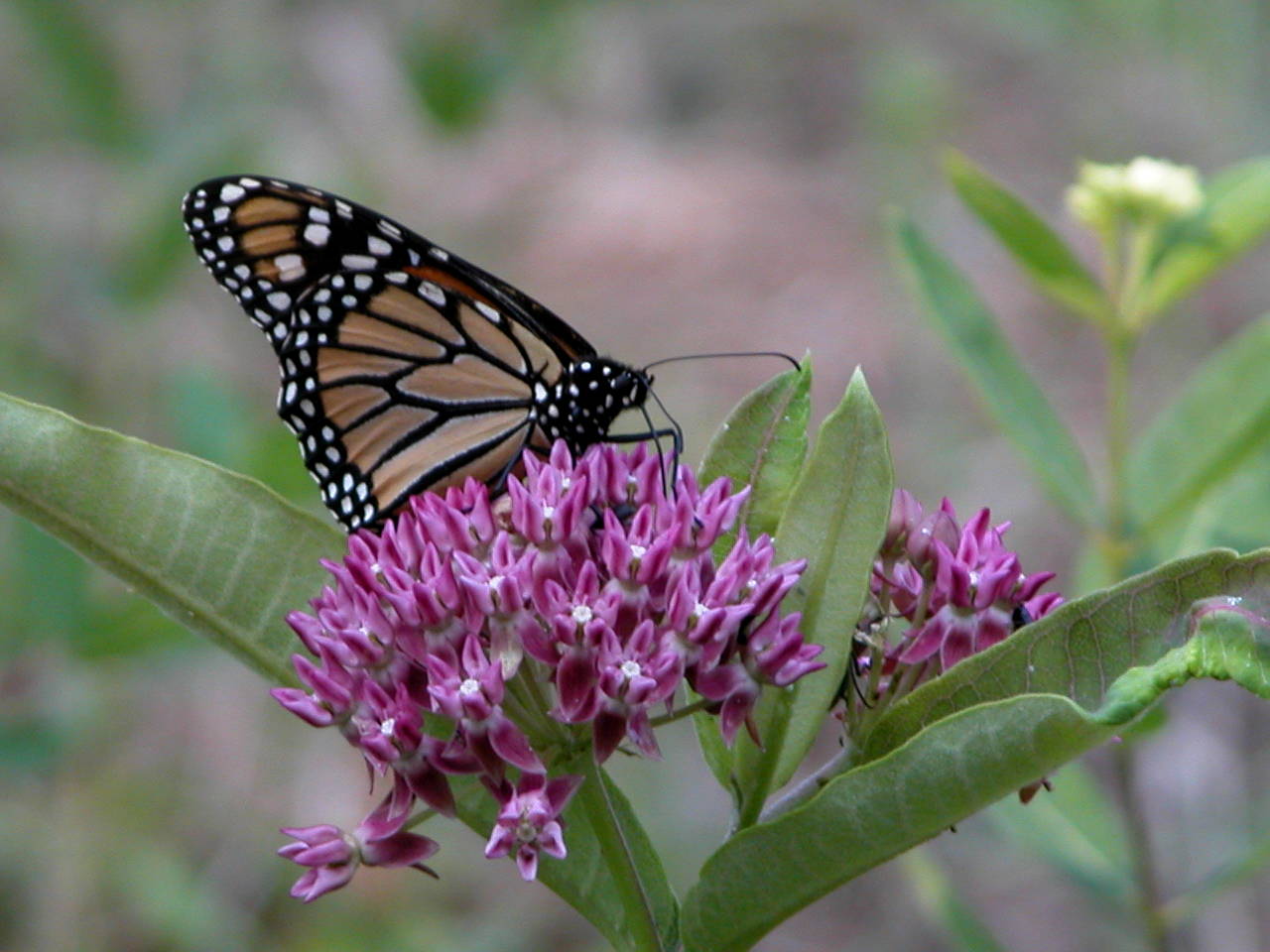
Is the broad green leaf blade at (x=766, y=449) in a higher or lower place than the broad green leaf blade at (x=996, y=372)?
lower

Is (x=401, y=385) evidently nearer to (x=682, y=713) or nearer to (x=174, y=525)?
(x=174, y=525)

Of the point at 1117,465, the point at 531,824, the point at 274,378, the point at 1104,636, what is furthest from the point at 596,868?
the point at 274,378

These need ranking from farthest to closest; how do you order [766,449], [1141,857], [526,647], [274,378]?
1. [274,378]
2. [1141,857]
3. [766,449]
4. [526,647]

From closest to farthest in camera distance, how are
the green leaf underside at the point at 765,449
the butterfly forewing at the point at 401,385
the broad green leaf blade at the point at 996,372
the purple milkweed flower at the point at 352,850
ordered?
the purple milkweed flower at the point at 352,850
the green leaf underside at the point at 765,449
the broad green leaf blade at the point at 996,372
the butterfly forewing at the point at 401,385

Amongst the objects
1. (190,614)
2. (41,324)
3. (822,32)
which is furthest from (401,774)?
(822,32)

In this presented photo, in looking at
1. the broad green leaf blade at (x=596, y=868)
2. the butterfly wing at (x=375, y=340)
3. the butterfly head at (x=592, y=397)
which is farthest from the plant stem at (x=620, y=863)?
the butterfly wing at (x=375, y=340)

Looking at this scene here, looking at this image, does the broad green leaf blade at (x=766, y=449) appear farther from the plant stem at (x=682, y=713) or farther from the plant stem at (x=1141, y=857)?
the plant stem at (x=1141, y=857)

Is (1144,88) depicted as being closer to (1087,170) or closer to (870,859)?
(1087,170)
